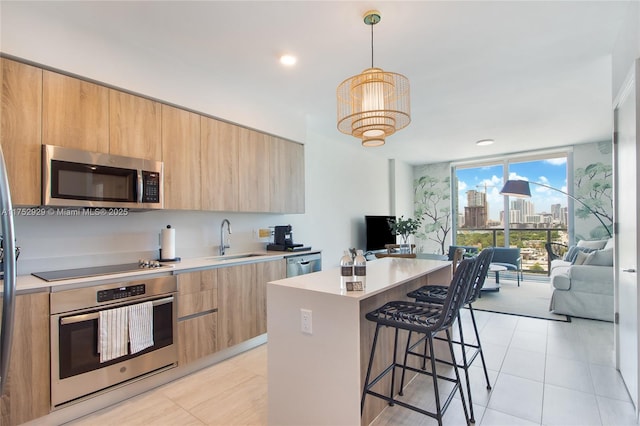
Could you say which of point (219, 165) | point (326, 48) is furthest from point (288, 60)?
point (219, 165)

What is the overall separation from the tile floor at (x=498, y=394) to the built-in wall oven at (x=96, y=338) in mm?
239

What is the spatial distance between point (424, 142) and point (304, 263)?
326 centimetres

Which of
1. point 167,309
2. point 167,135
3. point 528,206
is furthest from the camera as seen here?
point 528,206

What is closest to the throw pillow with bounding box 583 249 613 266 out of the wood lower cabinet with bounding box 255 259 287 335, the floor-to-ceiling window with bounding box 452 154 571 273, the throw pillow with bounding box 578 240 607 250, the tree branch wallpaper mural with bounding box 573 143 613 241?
the throw pillow with bounding box 578 240 607 250

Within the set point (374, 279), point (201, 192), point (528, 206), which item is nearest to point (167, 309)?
point (201, 192)

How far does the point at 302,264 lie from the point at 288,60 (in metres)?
2.20

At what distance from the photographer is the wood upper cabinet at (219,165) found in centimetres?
304

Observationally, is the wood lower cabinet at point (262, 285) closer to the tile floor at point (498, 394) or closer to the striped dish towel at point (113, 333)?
the tile floor at point (498, 394)

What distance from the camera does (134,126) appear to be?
99.5 inches

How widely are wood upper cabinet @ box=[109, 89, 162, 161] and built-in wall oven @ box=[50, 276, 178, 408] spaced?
103 centimetres

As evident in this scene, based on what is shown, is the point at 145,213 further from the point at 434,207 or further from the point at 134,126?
the point at 434,207

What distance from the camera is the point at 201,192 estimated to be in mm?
2990

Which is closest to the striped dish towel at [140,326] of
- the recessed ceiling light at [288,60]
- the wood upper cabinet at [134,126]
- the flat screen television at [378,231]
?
the wood upper cabinet at [134,126]

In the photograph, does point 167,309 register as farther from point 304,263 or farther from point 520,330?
point 520,330
